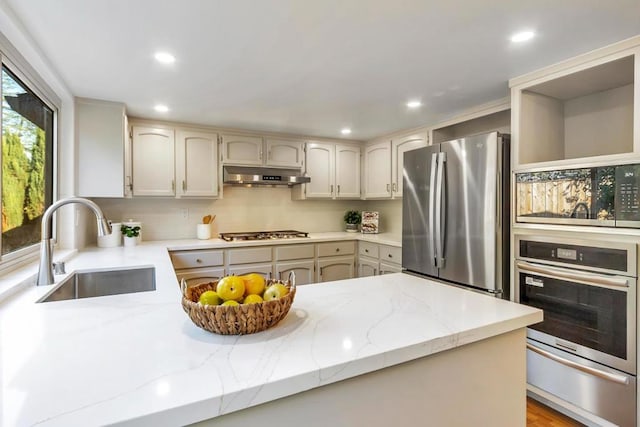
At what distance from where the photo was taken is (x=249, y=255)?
338cm

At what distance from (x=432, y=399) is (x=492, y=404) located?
0.92 feet

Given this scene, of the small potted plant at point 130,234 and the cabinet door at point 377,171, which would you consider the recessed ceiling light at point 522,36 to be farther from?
the small potted plant at point 130,234

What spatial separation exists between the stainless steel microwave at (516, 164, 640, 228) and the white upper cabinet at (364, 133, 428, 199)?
1472 millimetres

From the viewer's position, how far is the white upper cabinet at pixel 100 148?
268 cm

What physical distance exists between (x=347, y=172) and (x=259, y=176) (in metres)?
1.24

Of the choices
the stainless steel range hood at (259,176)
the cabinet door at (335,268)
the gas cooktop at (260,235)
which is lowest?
the cabinet door at (335,268)

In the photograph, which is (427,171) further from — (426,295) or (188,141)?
(188,141)

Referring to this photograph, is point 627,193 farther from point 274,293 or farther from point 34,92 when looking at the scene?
point 34,92

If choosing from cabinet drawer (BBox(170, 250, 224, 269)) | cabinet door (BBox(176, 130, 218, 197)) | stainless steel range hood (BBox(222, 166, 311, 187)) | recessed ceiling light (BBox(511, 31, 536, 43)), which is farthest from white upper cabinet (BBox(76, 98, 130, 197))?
recessed ceiling light (BBox(511, 31, 536, 43))

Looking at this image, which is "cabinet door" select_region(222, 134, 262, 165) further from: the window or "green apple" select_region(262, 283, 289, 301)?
"green apple" select_region(262, 283, 289, 301)

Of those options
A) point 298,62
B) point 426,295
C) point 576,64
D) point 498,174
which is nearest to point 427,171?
point 498,174

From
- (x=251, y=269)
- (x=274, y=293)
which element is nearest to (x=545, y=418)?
(x=274, y=293)

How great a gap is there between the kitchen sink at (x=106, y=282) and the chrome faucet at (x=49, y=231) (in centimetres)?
15

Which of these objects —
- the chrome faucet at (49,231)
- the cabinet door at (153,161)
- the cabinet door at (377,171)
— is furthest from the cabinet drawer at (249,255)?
the chrome faucet at (49,231)
